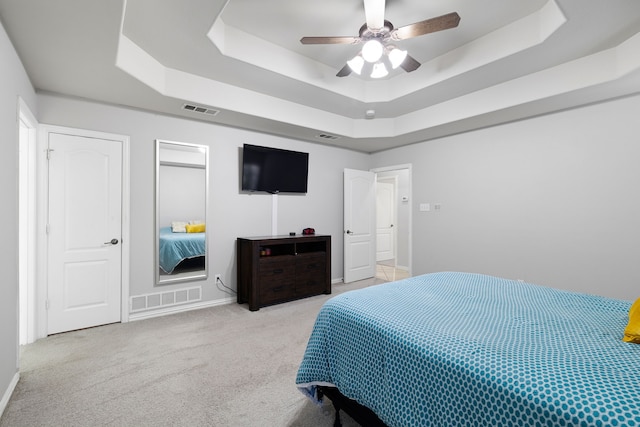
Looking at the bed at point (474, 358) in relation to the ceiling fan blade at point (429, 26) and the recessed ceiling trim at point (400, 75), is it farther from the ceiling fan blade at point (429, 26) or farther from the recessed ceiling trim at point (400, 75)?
the recessed ceiling trim at point (400, 75)

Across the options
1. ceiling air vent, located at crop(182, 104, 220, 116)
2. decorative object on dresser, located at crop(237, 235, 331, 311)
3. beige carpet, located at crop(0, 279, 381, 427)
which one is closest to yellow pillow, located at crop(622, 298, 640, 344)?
beige carpet, located at crop(0, 279, 381, 427)

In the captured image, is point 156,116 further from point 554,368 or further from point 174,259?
point 554,368

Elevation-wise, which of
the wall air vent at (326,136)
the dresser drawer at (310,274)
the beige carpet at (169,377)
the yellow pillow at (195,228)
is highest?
the wall air vent at (326,136)

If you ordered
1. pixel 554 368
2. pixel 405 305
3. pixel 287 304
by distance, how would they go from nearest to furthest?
1. pixel 554 368
2. pixel 405 305
3. pixel 287 304

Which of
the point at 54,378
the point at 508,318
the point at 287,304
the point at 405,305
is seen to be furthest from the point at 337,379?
the point at 287,304

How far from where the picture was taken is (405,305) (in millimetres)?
1685

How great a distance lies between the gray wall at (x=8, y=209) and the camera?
1871mm

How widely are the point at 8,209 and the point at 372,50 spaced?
2896mm

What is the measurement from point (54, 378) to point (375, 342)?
242 centimetres

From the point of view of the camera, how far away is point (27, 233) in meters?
2.77

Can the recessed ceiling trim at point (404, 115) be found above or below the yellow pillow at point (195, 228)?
above

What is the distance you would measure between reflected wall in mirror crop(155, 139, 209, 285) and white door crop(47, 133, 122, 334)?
0.41 meters

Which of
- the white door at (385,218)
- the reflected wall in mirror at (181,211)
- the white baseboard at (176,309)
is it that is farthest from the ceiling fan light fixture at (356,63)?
the white door at (385,218)

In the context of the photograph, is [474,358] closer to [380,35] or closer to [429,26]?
[429,26]
